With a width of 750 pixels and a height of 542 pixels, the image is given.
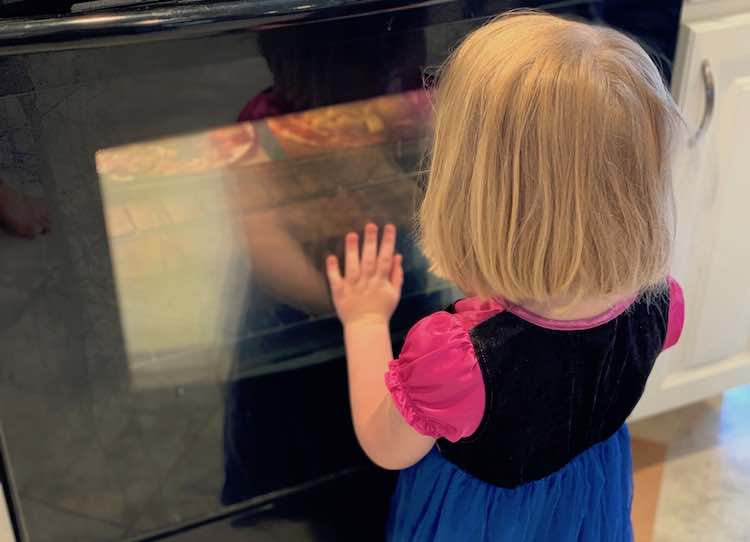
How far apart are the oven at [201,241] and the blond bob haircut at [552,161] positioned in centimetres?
15

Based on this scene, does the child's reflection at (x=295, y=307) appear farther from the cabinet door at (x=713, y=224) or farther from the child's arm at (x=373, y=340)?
the cabinet door at (x=713, y=224)

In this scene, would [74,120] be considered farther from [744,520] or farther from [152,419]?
[744,520]

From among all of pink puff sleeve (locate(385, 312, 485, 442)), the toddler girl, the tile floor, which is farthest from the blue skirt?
the tile floor

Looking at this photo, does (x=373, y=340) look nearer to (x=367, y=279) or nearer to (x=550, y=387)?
(x=367, y=279)

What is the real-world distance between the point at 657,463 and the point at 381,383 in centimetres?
75

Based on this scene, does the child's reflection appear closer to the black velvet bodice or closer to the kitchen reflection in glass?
the kitchen reflection in glass

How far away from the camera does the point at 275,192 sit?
1.05 m

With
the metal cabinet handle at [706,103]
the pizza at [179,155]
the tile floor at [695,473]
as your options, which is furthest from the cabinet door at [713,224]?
the pizza at [179,155]

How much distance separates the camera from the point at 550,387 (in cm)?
Answer: 91

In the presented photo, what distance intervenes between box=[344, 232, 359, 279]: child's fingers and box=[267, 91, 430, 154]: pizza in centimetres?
10

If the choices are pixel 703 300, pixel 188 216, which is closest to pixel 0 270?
pixel 188 216

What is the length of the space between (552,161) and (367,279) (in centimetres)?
35

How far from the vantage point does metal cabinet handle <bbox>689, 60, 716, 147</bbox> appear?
1129 millimetres

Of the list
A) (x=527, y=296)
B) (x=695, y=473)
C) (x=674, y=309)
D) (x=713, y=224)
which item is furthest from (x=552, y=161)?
(x=695, y=473)
